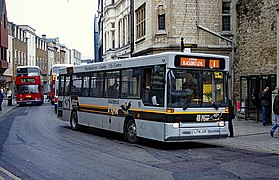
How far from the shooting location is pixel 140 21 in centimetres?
2978

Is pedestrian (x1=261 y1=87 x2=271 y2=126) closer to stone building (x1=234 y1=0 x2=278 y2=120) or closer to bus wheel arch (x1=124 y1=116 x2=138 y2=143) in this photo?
stone building (x1=234 y1=0 x2=278 y2=120)

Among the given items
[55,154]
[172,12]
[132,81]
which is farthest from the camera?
[172,12]

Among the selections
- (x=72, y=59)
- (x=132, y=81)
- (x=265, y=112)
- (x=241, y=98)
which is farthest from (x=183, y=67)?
(x=72, y=59)

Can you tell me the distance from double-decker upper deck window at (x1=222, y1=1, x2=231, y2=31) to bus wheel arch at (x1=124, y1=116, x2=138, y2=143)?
1329 cm

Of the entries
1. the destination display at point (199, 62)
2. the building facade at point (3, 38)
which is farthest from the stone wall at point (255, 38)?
the building facade at point (3, 38)

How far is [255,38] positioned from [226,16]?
3.65 metres

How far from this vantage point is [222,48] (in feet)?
86.1

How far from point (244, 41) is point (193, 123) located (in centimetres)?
1273

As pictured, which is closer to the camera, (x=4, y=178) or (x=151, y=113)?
(x=4, y=178)

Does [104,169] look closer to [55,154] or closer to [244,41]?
[55,154]

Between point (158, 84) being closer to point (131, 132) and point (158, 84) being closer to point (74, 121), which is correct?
point (131, 132)

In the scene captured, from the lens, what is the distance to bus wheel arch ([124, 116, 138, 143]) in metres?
14.9

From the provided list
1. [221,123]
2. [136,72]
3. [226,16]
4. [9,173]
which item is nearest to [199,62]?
[221,123]

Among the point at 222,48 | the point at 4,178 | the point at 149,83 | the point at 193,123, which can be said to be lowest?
the point at 4,178
